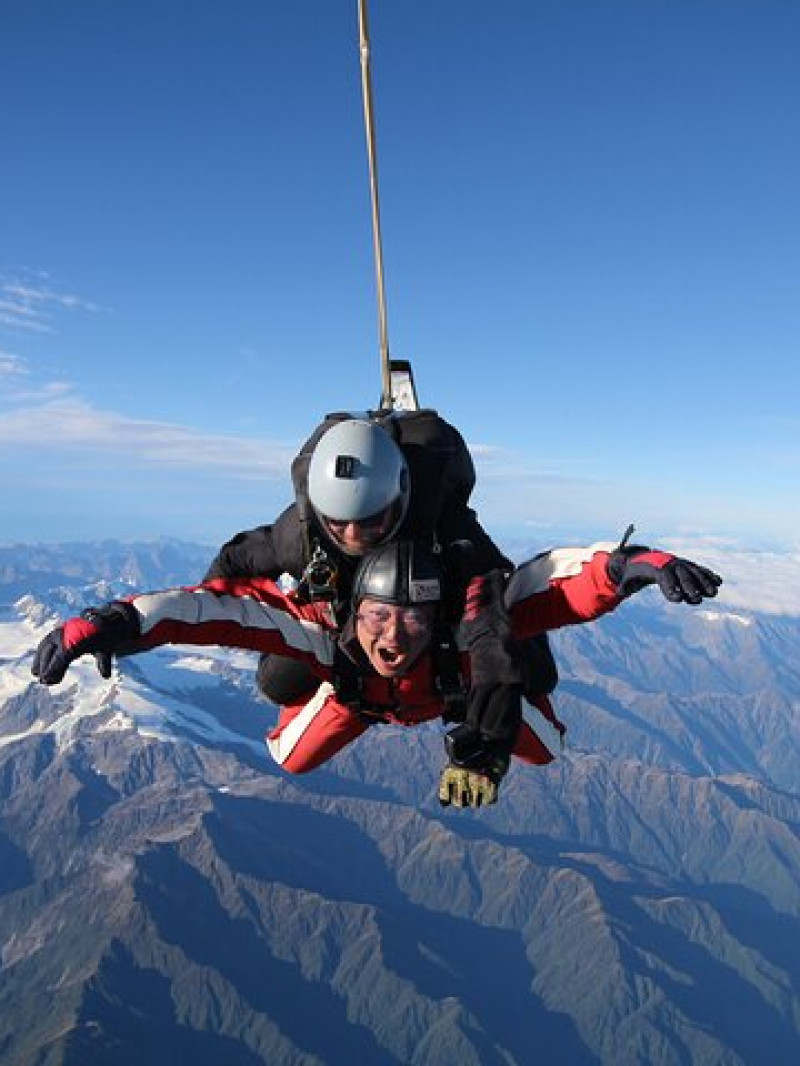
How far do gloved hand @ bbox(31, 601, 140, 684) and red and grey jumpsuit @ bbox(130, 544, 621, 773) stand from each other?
224mm

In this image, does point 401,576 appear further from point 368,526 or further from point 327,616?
point 327,616

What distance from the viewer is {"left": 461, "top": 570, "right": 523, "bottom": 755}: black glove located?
578cm

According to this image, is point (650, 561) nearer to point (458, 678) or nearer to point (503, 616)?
point (503, 616)

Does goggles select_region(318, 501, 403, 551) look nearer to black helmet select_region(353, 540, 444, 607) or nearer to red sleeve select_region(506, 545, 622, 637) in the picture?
black helmet select_region(353, 540, 444, 607)

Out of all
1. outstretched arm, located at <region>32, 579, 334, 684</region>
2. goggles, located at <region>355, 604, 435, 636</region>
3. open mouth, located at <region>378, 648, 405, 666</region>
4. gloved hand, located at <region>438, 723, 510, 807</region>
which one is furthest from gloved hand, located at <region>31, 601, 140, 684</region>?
gloved hand, located at <region>438, 723, 510, 807</region>

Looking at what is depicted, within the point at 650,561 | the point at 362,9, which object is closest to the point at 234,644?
the point at 650,561

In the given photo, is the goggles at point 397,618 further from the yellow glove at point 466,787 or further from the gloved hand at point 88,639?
the gloved hand at point 88,639

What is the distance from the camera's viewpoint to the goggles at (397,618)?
6.55 m

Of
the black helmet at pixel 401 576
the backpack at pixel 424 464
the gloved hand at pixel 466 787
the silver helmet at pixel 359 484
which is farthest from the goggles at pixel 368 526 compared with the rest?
the gloved hand at pixel 466 787

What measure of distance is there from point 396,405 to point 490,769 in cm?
468

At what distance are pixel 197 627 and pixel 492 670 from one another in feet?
7.67

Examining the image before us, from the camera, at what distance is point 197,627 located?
6.80 meters

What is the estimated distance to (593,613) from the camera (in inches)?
259

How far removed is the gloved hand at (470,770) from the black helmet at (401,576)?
117 centimetres
